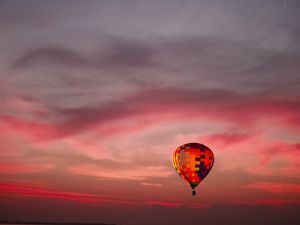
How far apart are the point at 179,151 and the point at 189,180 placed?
15.9 ft

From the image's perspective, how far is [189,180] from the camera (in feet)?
257

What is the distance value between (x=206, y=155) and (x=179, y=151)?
4.34m

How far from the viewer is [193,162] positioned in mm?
77250

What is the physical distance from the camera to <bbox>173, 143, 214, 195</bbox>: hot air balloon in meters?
77.3

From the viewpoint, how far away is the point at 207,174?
7962cm

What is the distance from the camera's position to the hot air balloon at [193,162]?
77.3 m

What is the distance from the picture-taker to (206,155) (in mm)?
78312

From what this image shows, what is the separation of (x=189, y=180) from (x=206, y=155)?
189 inches

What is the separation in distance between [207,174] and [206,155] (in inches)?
136

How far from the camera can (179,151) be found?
78.6 meters

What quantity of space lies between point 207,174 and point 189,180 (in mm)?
3443
